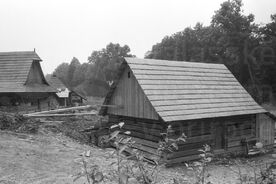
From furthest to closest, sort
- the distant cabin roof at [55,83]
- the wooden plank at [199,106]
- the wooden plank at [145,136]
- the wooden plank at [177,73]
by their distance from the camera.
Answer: the distant cabin roof at [55,83]
the wooden plank at [177,73]
the wooden plank at [145,136]
the wooden plank at [199,106]

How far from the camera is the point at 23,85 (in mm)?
23328

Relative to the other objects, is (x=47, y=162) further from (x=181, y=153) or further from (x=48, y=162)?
(x=181, y=153)

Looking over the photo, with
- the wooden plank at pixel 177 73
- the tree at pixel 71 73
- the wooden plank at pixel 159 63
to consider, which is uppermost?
the tree at pixel 71 73

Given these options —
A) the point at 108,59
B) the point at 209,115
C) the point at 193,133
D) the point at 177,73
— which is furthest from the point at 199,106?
the point at 108,59

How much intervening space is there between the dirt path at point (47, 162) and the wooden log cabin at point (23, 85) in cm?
1046

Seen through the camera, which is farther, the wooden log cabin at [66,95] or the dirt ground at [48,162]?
the wooden log cabin at [66,95]

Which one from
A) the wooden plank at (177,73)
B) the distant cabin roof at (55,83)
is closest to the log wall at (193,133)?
the wooden plank at (177,73)

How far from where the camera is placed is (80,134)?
15531mm

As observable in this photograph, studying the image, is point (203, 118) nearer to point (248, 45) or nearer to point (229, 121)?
point (229, 121)

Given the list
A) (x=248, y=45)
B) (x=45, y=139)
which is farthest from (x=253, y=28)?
(x=45, y=139)

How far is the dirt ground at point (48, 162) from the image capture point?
7.87 metres

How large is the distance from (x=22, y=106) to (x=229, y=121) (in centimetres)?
1623

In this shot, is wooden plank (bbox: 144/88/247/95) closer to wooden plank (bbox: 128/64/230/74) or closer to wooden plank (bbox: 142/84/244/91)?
wooden plank (bbox: 142/84/244/91)

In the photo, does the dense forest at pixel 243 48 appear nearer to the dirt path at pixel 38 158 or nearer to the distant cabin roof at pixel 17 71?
the distant cabin roof at pixel 17 71
